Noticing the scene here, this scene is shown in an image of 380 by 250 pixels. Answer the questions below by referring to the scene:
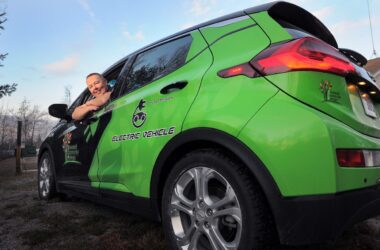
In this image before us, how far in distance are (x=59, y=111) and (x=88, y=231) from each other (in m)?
1.75

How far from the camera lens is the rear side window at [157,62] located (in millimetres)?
2535

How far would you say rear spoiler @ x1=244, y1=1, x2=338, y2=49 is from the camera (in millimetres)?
2107

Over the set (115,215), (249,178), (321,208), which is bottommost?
(115,215)

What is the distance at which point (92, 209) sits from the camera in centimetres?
407

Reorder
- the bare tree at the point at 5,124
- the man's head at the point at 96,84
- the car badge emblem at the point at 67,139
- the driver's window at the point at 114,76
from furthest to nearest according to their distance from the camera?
the bare tree at the point at 5,124
the car badge emblem at the point at 67,139
the man's head at the point at 96,84
the driver's window at the point at 114,76

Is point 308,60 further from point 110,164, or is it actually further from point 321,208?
point 110,164

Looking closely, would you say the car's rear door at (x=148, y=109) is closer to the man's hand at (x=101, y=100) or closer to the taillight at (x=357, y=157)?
the man's hand at (x=101, y=100)

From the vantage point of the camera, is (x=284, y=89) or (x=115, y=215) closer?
(x=284, y=89)

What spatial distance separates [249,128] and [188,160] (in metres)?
0.51

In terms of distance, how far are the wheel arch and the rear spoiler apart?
876 millimetres

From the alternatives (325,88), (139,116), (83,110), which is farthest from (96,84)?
(325,88)

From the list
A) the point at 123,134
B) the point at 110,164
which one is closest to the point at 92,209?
the point at 110,164

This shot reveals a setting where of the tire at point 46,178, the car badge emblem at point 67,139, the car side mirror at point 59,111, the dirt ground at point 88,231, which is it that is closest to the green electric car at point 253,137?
the dirt ground at point 88,231

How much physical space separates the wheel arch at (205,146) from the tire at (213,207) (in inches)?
→ 2.8
